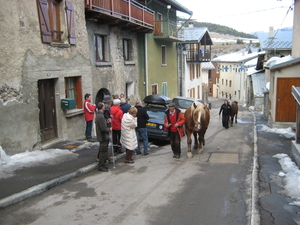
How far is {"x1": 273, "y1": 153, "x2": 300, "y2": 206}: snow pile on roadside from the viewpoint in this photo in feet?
21.3

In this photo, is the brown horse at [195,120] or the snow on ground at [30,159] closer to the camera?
the snow on ground at [30,159]

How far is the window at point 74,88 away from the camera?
1217cm

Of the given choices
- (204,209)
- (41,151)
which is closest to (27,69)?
(41,151)

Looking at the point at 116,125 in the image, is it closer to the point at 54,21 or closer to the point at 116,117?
the point at 116,117

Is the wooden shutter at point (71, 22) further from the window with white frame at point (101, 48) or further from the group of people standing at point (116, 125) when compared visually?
the window with white frame at point (101, 48)

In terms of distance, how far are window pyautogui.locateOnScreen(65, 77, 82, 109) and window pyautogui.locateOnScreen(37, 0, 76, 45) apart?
1550 millimetres

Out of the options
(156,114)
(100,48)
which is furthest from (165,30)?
(156,114)

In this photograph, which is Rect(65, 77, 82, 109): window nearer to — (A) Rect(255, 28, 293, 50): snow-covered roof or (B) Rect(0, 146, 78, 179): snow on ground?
(B) Rect(0, 146, 78, 179): snow on ground

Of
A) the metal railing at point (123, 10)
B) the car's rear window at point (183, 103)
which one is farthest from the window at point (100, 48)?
the car's rear window at point (183, 103)

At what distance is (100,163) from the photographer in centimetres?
836

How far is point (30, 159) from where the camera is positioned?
8.66 metres

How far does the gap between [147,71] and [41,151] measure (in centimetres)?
1174

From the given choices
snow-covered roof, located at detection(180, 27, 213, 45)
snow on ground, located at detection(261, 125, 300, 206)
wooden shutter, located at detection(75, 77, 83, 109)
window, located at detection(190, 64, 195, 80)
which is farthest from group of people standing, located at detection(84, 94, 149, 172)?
window, located at detection(190, 64, 195, 80)

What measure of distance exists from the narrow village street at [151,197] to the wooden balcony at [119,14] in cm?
700
